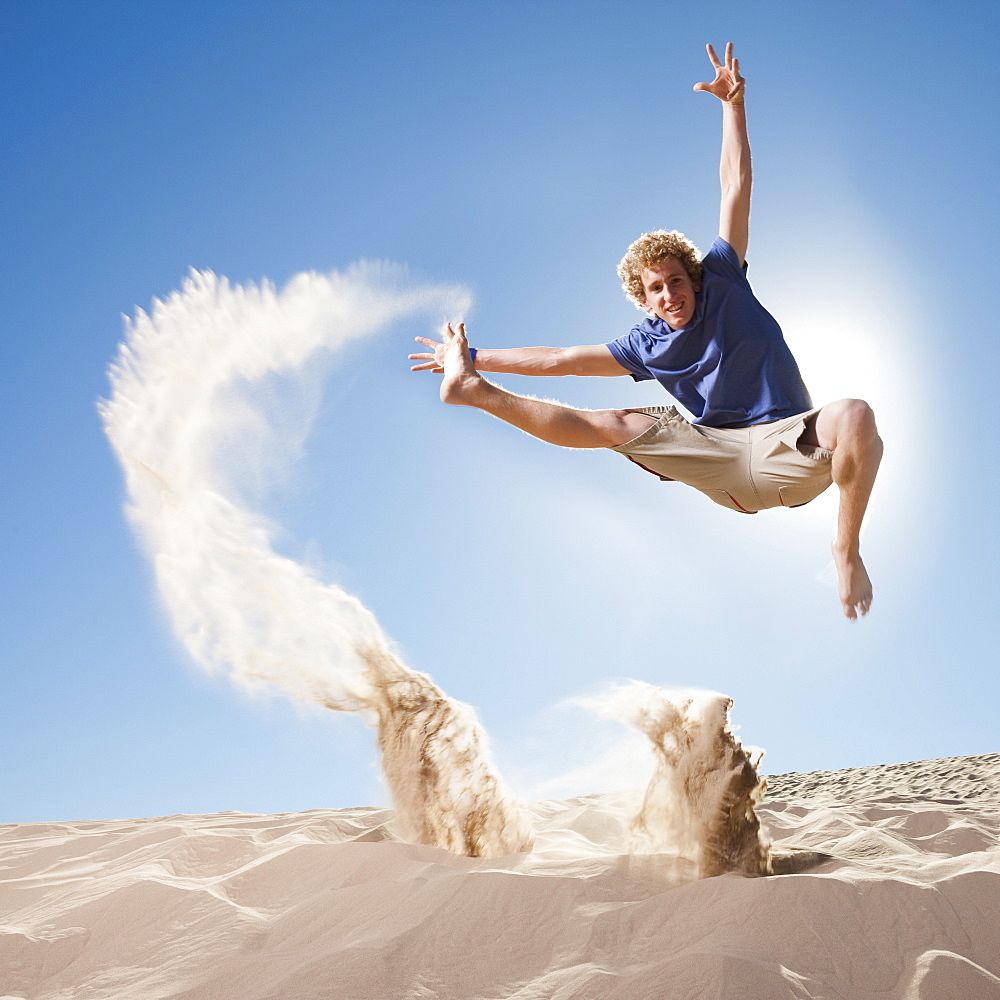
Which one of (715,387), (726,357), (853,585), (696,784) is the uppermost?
(726,357)

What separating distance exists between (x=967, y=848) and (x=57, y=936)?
4.14 meters

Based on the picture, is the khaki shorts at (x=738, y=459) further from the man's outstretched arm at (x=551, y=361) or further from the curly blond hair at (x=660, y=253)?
the curly blond hair at (x=660, y=253)

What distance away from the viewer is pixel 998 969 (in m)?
2.59

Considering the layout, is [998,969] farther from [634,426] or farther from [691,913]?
[634,426]

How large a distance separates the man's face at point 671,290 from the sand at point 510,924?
215 cm

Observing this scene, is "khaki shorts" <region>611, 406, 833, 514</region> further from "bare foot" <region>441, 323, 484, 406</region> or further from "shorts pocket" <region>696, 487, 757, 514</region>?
"bare foot" <region>441, 323, 484, 406</region>

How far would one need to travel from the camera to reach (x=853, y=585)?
315 centimetres

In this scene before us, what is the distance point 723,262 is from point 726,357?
1.58 ft

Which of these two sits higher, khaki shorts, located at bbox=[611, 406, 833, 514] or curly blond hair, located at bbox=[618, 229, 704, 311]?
curly blond hair, located at bbox=[618, 229, 704, 311]

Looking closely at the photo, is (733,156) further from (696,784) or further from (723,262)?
(696,784)

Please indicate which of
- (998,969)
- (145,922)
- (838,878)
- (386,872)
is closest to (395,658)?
(386,872)

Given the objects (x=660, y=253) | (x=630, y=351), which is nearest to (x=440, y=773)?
(x=630, y=351)

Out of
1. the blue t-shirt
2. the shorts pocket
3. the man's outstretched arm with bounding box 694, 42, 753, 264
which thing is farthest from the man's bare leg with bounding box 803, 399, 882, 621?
the man's outstretched arm with bounding box 694, 42, 753, 264

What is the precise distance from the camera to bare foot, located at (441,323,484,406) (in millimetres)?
3518
